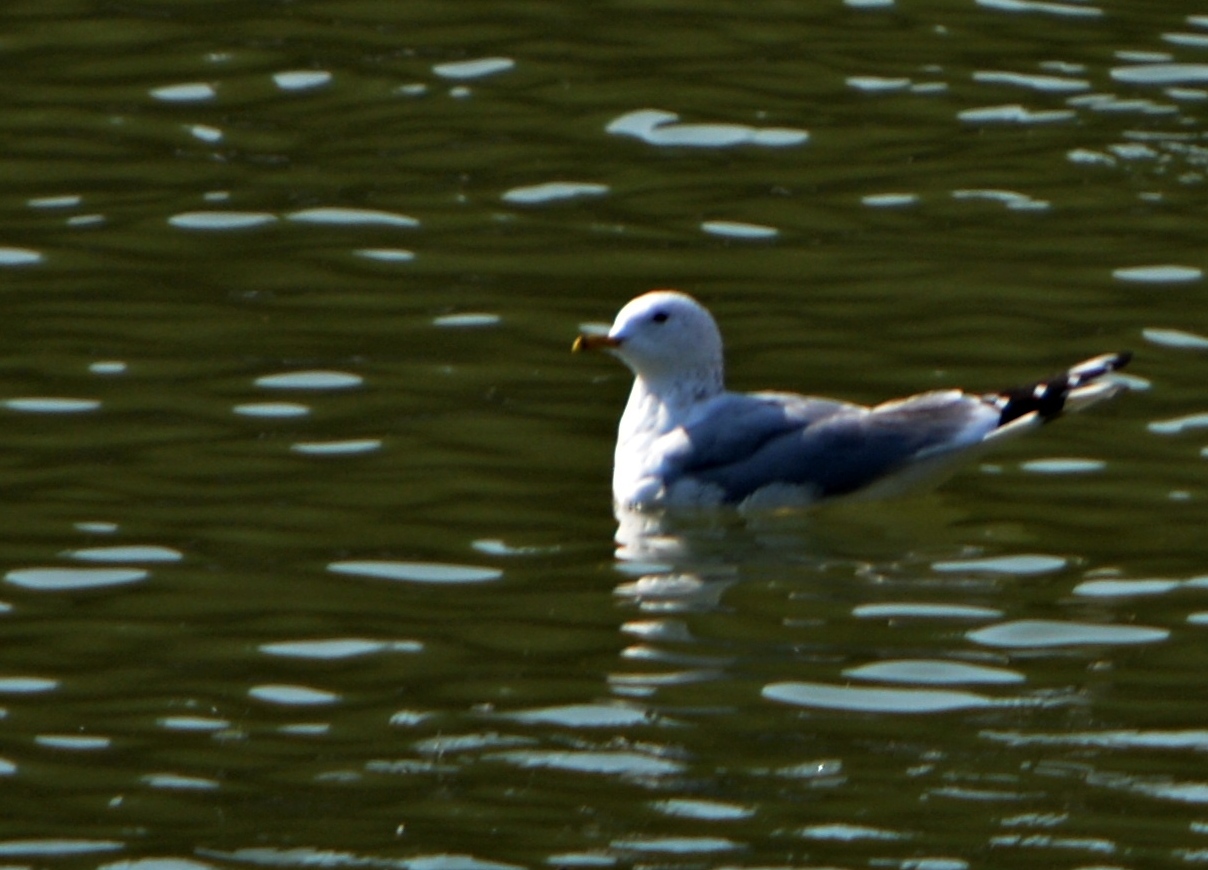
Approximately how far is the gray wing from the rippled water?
9.4 inches

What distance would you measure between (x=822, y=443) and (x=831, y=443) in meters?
0.04

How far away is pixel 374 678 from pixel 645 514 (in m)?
2.25

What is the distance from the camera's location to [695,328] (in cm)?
1105

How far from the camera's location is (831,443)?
10.5m

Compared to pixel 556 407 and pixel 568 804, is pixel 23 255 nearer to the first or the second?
pixel 556 407

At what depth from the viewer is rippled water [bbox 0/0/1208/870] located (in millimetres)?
7742

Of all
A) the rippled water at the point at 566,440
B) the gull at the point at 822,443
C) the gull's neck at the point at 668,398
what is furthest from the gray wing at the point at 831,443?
the gull's neck at the point at 668,398

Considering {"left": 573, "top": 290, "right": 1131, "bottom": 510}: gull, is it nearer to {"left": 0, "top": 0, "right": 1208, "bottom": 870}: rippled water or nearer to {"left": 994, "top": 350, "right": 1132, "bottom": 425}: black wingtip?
{"left": 994, "top": 350, "right": 1132, "bottom": 425}: black wingtip

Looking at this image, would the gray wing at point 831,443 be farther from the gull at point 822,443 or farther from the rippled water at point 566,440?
the rippled water at point 566,440

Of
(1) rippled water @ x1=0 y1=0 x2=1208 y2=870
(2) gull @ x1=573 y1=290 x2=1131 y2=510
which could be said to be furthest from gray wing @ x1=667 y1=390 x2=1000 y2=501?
(1) rippled water @ x1=0 y1=0 x2=1208 y2=870

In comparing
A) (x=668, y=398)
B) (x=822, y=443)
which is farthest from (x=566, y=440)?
(x=822, y=443)

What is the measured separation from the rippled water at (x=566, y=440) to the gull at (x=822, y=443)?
0.54ft

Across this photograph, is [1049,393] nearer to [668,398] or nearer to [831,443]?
[831,443]

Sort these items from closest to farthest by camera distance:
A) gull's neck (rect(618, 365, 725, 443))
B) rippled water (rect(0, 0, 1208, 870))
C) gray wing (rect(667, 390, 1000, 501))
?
1. rippled water (rect(0, 0, 1208, 870))
2. gray wing (rect(667, 390, 1000, 501))
3. gull's neck (rect(618, 365, 725, 443))
